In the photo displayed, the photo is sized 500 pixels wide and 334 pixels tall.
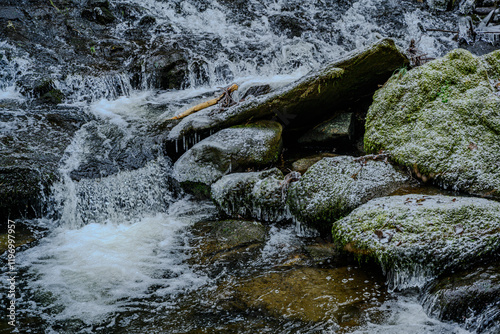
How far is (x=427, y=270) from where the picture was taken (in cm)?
336

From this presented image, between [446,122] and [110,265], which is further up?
[446,122]

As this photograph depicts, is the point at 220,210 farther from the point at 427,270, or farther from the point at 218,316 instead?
the point at 427,270

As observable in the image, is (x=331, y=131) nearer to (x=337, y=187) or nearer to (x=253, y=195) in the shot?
(x=337, y=187)

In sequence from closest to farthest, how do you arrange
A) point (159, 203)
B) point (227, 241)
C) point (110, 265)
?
point (110, 265) < point (227, 241) < point (159, 203)

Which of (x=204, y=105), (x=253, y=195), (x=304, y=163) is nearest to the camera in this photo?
(x=253, y=195)

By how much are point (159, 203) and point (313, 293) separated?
349 centimetres

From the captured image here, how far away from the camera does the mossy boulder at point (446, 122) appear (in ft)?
14.7

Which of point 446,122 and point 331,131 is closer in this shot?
point 446,122

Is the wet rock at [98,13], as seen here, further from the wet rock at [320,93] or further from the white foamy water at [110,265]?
the white foamy water at [110,265]

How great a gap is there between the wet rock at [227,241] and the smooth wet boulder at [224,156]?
0.97 metres

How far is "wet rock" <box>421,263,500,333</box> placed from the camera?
9.14 ft

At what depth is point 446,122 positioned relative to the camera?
4.96 metres

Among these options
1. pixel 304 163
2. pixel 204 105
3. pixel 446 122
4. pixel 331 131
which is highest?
pixel 204 105

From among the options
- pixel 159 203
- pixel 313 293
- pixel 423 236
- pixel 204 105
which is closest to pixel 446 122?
pixel 423 236
